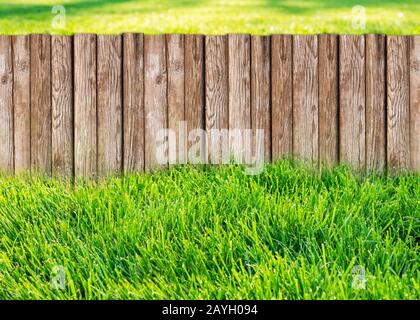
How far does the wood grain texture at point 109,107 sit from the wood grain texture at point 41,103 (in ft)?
1.15

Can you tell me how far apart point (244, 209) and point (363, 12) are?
5.75 m

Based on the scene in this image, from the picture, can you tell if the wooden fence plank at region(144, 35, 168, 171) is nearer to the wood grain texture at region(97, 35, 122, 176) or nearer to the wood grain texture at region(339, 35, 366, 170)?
the wood grain texture at region(97, 35, 122, 176)

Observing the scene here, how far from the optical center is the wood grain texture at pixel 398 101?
4441 millimetres

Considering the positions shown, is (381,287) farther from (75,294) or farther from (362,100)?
(362,100)

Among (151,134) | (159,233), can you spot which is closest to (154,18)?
(151,134)

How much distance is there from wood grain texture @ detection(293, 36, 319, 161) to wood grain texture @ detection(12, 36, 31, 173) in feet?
5.96

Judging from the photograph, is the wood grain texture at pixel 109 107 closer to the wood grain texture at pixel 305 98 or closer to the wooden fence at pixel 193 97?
the wooden fence at pixel 193 97

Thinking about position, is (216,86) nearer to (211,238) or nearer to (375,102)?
(375,102)

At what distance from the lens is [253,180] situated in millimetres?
3910

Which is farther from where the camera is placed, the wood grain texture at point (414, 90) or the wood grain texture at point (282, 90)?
the wood grain texture at point (414, 90)

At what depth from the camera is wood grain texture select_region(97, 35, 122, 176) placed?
14.3ft

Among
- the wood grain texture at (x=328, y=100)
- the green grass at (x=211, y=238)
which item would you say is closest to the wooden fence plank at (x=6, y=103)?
the green grass at (x=211, y=238)

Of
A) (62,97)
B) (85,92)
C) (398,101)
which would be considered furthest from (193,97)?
(398,101)

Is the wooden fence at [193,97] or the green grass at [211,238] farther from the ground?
the wooden fence at [193,97]
